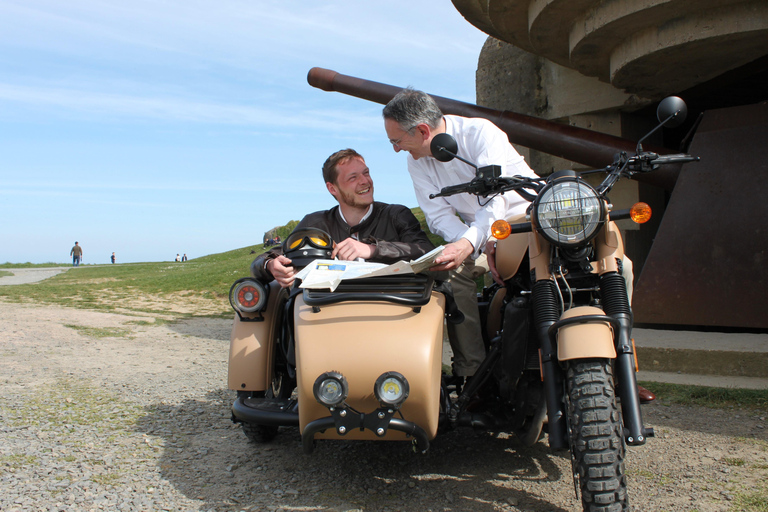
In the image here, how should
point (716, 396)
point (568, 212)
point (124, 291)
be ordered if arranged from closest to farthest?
point (568, 212), point (716, 396), point (124, 291)

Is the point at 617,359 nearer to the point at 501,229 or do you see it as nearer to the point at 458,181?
the point at 501,229

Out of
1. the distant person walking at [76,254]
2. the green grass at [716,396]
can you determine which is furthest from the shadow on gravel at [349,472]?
the distant person walking at [76,254]

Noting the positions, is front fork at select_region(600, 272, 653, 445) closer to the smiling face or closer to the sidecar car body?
Answer: the sidecar car body

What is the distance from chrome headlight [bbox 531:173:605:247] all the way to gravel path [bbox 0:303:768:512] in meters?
1.12

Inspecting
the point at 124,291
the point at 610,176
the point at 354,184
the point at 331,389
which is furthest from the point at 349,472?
the point at 124,291

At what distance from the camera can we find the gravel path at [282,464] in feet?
8.73

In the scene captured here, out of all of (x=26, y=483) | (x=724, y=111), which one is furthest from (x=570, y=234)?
(x=724, y=111)

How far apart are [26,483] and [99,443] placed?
2.02 ft

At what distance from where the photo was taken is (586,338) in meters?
2.15

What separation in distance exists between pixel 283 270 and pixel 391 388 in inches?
37.3

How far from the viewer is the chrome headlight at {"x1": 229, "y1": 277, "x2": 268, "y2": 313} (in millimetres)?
3299

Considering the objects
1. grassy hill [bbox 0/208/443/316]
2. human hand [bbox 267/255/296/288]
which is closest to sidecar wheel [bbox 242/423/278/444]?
human hand [bbox 267/255/296/288]

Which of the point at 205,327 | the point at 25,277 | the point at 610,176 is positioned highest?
the point at 610,176

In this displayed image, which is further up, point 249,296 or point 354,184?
point 354,184
